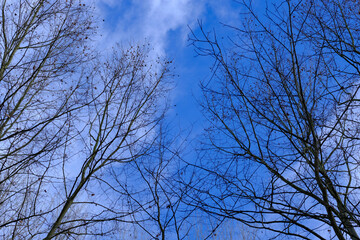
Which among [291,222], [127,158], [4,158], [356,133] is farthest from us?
[127,158]

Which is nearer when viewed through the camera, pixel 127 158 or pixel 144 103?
pixel 127 158

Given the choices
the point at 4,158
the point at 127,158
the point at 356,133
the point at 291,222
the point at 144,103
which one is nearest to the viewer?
the point at 291,222

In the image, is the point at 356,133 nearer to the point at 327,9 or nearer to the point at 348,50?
the point at 348,50

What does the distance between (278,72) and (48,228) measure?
363cm

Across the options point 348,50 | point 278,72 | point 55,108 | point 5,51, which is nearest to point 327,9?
point 348,50

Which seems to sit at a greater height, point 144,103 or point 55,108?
point 144,103

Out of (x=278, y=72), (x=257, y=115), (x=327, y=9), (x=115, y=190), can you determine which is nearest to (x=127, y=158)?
(x=115, y=190)

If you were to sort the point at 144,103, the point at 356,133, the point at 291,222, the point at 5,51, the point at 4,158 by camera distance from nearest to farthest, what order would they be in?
the point at 291,222
the point at 356,133
the point at 4,158
the point at 5,51
the point at 144,103

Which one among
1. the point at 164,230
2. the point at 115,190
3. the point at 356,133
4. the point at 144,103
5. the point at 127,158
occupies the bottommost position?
the point at 164,230

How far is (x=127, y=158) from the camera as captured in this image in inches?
197

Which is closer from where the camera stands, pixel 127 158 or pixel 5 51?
pixel 5 51

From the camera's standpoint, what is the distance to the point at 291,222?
11.0 ft

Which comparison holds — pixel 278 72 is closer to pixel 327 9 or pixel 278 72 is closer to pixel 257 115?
pixel 257 115

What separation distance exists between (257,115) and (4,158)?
3.30 metres
